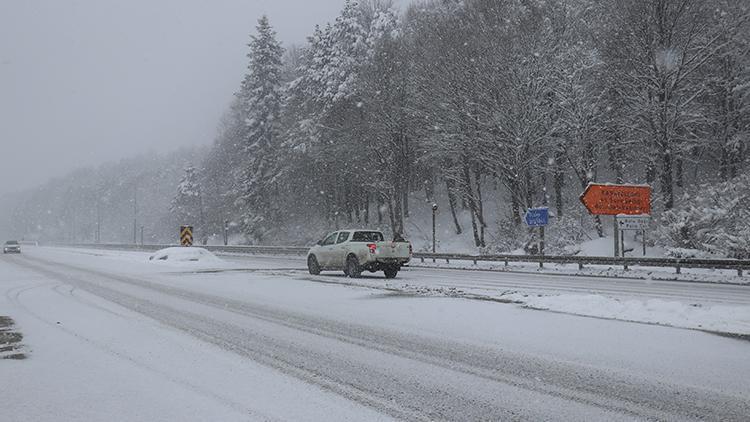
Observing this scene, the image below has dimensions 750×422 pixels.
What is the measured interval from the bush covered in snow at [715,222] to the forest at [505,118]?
8 cm

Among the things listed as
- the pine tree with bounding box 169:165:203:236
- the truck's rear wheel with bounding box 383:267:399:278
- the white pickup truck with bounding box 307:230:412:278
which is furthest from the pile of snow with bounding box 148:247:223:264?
the pine tree with bounding box 169:165:203:236

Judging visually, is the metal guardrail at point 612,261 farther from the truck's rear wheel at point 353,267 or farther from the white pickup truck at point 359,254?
the truck's rear wheel at point 353,267

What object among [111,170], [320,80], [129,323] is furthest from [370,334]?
[111,170]

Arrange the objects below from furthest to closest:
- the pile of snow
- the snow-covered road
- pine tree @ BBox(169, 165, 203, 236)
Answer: pine tree @ BBox(169, 165, 203, 236)
the pile of snow
the snow-covered road

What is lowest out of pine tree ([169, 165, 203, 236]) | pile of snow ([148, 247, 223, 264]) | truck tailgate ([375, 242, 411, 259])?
pile of snow ([148, 247, 223, 264])

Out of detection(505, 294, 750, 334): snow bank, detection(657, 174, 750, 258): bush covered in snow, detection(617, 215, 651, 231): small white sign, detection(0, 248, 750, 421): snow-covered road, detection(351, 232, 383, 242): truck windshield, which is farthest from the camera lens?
detection(617, 215, 651, 231): small white sign

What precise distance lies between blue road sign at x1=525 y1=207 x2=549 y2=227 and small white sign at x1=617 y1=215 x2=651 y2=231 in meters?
3.32

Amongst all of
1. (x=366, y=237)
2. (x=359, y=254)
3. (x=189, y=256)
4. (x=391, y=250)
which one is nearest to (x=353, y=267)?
(x=359, y=254)

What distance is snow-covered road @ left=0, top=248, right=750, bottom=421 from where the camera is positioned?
4.96m

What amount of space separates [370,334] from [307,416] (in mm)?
3857

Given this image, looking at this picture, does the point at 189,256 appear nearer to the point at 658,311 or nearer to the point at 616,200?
the point at 616,200

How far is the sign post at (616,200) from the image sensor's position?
2508 cm

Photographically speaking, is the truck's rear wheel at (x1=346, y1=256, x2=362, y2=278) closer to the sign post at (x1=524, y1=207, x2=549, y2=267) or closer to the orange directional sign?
the sign post at (x1=524, y1=207, x2=549, y2=267)

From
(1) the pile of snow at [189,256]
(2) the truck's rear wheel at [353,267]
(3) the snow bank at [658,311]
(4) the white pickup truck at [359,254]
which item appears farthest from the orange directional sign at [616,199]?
(1) the pile of snow at [189,256]
